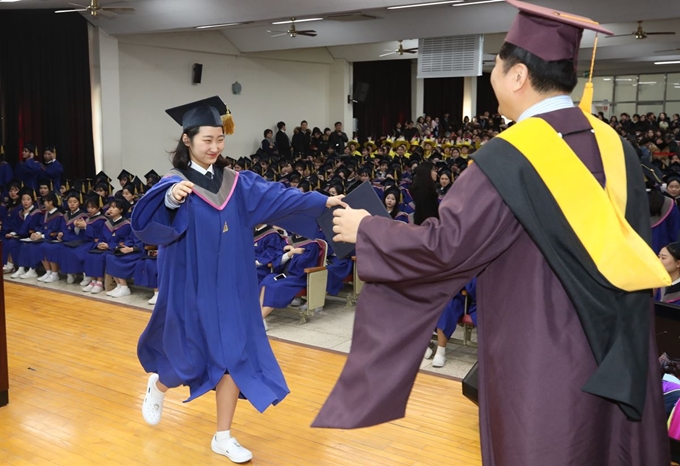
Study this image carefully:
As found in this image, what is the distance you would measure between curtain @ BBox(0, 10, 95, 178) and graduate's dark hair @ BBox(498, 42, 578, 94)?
15875 millimetres

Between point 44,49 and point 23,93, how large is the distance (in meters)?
1.07

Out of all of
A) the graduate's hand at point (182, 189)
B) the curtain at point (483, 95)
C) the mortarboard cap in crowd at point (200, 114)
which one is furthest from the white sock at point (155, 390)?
the curtain at point (483, 95)

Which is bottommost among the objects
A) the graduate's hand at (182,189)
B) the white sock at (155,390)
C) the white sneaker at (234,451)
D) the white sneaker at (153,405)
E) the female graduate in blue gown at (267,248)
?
the white sneaker at (234,451)

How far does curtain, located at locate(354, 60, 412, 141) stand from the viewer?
27.3 meters

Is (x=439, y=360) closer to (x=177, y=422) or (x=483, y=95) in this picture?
(x=177, y=422)

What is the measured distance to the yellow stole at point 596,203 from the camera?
6.18ft

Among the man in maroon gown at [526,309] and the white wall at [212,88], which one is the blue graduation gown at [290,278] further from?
the white wall at [212,88]

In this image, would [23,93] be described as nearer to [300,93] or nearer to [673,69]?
[300,93]

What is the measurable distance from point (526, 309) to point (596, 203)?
0.34m

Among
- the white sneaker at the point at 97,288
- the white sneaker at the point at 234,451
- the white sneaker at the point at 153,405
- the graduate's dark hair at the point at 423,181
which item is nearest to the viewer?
the white sneaker at the point at 234,451

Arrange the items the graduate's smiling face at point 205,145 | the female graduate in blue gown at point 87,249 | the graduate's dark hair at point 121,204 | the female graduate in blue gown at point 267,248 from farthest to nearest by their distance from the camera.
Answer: the graduate's dark hair at point 121,204, the female graduate in blue gown at point 87,249, the female graduate in blue gown at point 267,248, the graduate's smiling face at point 205,145

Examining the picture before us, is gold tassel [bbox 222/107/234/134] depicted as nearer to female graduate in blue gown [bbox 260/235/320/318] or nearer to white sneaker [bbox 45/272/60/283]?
female graduate in blue gown [bbox 260/235/320/318]

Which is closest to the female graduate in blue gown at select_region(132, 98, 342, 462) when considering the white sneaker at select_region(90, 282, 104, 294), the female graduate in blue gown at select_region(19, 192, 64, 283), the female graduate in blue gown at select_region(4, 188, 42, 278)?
the white sneaker at select_region(90, 282, 104, 294)

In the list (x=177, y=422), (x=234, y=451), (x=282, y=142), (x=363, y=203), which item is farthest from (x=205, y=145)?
(x=282, y=142)
